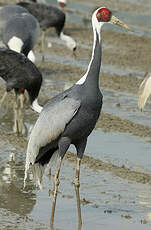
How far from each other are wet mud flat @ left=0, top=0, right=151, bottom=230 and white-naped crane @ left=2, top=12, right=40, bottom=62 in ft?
2.68

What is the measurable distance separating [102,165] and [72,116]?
194 centimetres

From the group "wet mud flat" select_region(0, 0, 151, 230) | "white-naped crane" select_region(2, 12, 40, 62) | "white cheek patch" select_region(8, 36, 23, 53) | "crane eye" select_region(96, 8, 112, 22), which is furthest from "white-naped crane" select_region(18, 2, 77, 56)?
"crane eye" select_region(96, 8, 112, 22)

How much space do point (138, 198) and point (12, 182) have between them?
53.5 inches

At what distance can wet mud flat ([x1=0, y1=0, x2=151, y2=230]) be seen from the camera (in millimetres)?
6531

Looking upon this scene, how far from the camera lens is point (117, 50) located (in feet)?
52.3

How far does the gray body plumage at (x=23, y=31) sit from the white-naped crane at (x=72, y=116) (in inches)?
221

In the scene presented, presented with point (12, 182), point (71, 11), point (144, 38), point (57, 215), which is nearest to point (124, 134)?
point (12, 182)

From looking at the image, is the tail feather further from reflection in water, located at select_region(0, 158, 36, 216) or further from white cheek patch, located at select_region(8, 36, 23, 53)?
white cheek patch, located at select_region(8, 36, 23, 53)

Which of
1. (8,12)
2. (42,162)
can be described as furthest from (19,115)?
(8,12)

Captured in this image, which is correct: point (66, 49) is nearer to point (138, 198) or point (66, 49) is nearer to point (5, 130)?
point (5, 130)

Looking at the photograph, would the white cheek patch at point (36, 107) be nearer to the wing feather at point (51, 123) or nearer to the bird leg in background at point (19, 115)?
the bird leg in background at point (19, 115)

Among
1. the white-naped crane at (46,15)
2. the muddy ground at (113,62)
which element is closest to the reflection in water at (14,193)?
the muddy ground at (113,62)

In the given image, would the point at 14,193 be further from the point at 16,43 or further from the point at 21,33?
the point at 21,33

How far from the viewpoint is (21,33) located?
12203mm
